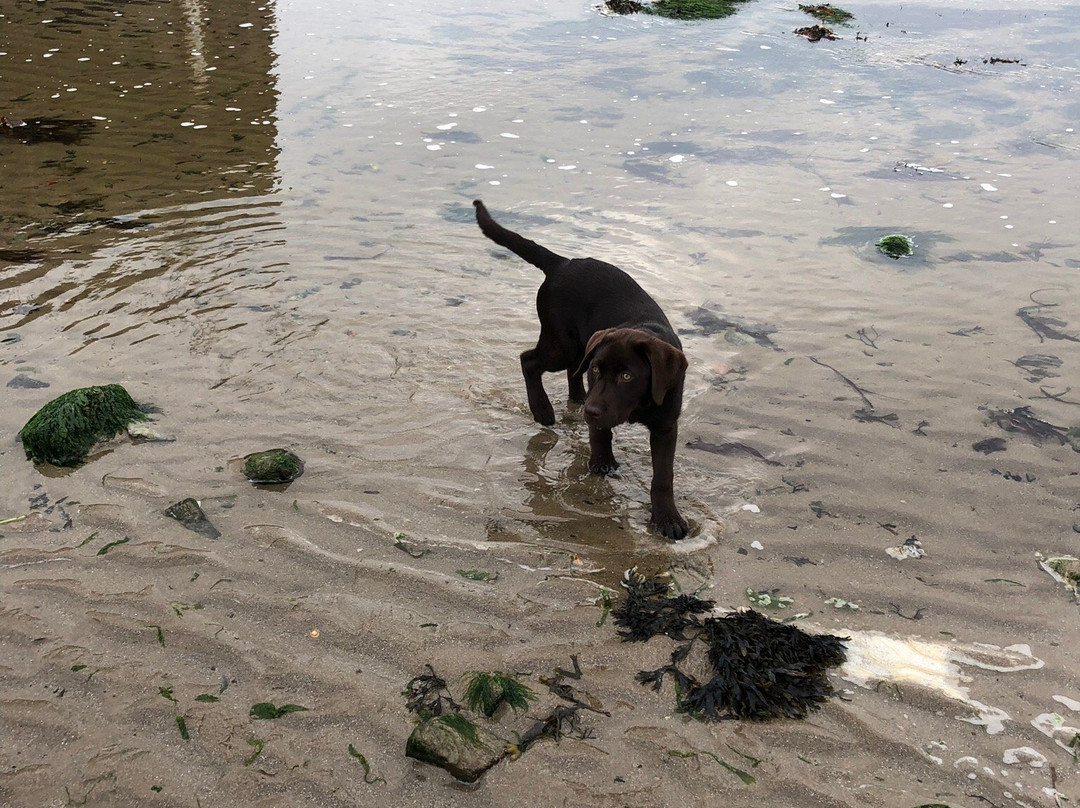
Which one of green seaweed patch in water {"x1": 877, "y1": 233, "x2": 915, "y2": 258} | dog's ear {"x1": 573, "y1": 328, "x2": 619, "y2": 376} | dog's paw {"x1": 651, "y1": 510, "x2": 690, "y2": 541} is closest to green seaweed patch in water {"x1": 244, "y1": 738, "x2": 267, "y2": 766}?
dog's paw {"x1": 651, "y1": 510, "x2": 690, "y2": 541}

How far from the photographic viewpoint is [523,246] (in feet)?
17.7

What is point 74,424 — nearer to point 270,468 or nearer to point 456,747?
point 270,468

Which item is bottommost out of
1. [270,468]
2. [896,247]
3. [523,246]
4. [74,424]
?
[270,468]

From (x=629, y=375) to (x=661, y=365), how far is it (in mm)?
168

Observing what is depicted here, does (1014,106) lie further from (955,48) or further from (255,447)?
(255,447)

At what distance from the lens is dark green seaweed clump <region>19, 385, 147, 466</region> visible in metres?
4.68

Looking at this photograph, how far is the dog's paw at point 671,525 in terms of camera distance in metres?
4.42

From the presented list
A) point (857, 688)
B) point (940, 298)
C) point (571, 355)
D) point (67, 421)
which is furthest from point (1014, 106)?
point (67, 421)

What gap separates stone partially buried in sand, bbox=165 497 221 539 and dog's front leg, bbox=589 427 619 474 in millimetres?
1949

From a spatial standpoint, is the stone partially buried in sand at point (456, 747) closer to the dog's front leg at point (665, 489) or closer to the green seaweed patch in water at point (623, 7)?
the dog's front leg at point (665, 489)

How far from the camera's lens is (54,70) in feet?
38.7

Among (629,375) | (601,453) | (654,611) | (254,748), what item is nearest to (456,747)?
(254,748)

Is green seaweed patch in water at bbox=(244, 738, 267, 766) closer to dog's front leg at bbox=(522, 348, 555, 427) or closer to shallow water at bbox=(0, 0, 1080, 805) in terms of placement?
shallow water at bbox=(0, 0, 1080, 805)

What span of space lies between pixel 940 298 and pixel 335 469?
188 inches
